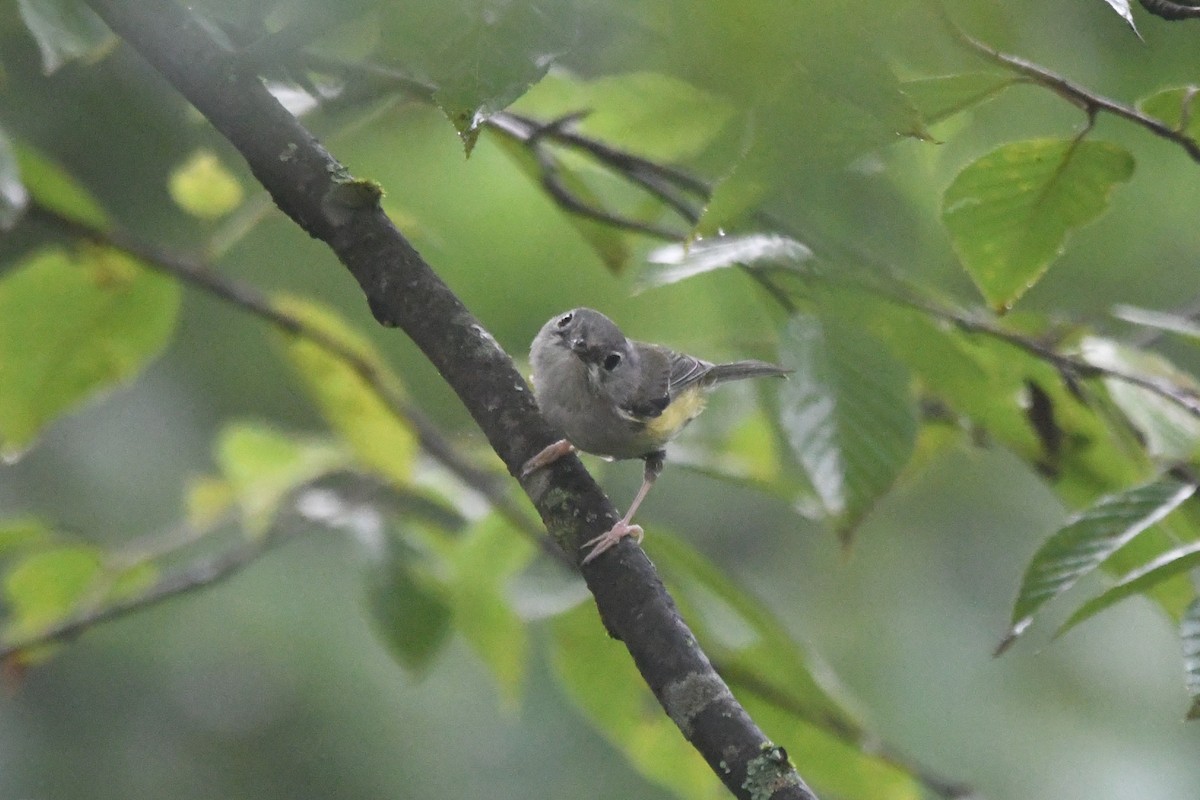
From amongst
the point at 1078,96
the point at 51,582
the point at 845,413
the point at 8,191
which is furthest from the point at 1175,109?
the point at 51,582

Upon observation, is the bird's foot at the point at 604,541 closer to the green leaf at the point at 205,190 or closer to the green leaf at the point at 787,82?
the green leaf at the point at 787,82

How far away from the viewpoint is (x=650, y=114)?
213 cm

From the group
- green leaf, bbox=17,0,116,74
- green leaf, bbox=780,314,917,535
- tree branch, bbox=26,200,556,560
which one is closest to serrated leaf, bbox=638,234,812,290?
green leaf, bbox=780,314,917,535

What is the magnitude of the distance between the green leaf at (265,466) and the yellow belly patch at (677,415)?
739 millimetres

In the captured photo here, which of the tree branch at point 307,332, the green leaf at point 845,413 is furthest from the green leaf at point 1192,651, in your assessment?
the tree branch at point 307,332

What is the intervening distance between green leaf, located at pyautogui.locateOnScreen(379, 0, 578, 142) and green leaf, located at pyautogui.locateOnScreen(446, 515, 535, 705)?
57.6 inches

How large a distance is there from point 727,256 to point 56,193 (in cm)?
145

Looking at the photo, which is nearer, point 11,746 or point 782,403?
point 782,403

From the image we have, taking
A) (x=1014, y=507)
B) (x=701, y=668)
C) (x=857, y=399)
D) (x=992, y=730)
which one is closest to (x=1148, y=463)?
(x=857, y=399)

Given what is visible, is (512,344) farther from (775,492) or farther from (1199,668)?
(1199,668)

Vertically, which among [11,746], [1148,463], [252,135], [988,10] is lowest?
[11,746]

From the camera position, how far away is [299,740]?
4.53 m

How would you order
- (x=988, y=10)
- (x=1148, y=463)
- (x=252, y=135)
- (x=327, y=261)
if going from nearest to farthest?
(x=988, y=10)
(x=252, y=135)
(x=1148, y=463)
(x=327, y=261)

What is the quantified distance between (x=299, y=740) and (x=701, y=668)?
3.75 meters
